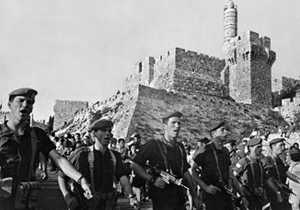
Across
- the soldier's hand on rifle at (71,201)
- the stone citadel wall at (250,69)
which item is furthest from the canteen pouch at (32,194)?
the stone citadel wall at (250,69)

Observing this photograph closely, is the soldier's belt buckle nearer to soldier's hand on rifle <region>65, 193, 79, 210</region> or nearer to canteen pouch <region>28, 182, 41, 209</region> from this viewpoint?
soldier's hand on rifle <region>65, 193, 79, 210</region>

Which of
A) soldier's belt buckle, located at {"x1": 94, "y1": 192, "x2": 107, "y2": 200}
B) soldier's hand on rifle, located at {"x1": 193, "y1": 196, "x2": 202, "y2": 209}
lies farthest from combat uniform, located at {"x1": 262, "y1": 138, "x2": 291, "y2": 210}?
soldier's belt buckle, located at {"x1": 94, "y1": 192, "x2": 107, "y2": 200}

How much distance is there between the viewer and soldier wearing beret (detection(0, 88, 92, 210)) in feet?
9.43

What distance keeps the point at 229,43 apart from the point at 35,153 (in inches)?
1396

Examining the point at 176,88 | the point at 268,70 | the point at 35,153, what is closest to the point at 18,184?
the point at 35,153

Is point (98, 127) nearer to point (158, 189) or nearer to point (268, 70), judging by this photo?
point (158, 189)

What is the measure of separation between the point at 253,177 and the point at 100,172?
9.10ft

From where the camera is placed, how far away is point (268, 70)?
118 ft

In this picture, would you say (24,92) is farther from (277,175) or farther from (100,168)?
(277,175)

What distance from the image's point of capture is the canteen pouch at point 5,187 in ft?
9.26

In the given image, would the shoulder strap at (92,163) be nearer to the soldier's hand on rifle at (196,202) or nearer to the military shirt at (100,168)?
the military shirt at (100,168)

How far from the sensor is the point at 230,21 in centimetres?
4041

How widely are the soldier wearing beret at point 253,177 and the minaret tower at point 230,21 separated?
116ft

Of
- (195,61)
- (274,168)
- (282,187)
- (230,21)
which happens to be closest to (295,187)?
(282,187)
